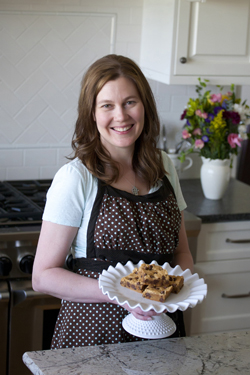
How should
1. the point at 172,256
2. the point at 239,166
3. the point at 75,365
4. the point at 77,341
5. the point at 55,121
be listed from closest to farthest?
1. the point at 75,365
2. the point at 77,341
3. the point at 172,256
4. the point at 55,121
5. the point at 239,166

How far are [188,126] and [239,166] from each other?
125 cm

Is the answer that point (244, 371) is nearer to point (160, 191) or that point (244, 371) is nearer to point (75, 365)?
point (75, 365)

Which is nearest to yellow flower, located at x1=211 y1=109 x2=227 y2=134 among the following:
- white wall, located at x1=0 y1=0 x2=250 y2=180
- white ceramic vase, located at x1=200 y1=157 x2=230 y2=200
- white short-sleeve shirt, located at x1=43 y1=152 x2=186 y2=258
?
white ceramic vase, located at x1=200 y1=157 x2=230 y2=200

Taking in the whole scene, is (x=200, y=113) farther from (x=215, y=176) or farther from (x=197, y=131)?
(x=215, y=176)

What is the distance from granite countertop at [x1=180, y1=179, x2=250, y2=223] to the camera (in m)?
2.41

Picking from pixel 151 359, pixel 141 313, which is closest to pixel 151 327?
pixel 141 313

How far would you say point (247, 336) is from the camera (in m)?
1.30

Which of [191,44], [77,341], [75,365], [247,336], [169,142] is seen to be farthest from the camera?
[169,142]

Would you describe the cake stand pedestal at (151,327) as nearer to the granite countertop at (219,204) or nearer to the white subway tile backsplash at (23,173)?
the granite countertop at (219,204)

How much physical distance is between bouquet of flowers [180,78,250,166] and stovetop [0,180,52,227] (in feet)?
2.62

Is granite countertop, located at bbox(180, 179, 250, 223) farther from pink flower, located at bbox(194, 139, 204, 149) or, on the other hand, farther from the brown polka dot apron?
the brown polka dot apron

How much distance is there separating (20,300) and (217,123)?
49.6 inches

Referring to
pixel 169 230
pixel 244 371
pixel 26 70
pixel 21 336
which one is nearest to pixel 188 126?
pixel 26 70

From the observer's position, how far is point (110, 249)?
1.53 m
